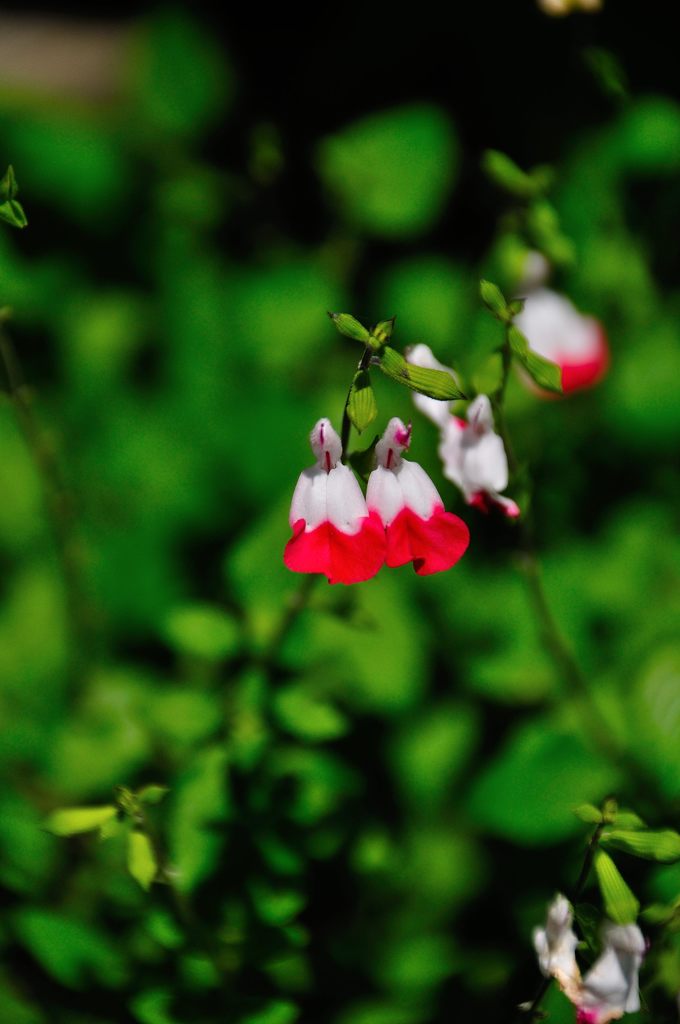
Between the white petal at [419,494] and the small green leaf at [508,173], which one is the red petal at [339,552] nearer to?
the white petal at [419,494]

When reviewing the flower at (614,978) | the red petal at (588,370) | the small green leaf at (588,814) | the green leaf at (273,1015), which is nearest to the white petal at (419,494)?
the small green leaf at (588,814)

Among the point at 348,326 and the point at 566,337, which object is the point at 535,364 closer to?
the point at 348,326

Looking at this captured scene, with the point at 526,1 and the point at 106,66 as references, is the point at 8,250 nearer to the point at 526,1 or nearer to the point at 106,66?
the point at 106,66

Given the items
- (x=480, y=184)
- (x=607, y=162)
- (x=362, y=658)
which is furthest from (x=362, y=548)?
(x=480, y=184)

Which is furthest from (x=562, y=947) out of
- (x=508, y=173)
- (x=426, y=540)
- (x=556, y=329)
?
(x=556, y=329)

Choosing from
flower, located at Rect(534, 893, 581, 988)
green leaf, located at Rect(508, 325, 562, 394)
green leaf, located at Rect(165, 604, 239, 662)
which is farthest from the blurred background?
green leaf, located at Rect(508, 325, 562, 394)
